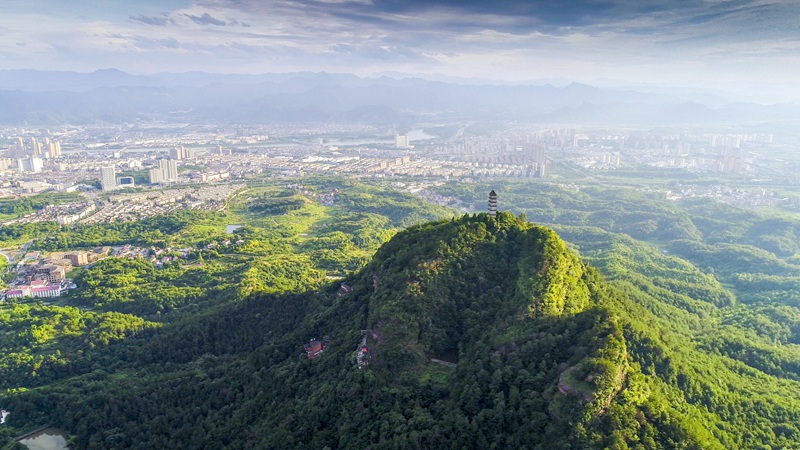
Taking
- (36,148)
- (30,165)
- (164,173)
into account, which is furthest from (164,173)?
(36,148)

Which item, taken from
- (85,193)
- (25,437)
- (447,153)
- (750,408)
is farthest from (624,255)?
(447,153)

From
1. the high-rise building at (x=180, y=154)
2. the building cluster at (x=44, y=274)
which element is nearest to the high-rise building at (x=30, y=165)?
the high-rise building at (x=180, y=154)

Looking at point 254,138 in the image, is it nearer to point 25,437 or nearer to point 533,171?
point 533,171

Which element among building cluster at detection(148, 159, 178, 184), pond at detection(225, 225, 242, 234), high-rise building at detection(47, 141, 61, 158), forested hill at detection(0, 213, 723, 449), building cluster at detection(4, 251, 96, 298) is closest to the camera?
forested hill at detection(0, 213, 723, 449)

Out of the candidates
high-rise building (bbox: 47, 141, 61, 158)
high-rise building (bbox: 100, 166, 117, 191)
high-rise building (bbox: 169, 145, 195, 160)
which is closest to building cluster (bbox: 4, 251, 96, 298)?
high-rise building (bbox: 100, 166, 117, 191)

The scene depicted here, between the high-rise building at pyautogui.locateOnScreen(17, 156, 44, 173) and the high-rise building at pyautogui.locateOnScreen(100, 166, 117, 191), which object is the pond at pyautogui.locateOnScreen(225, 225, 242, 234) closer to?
the high-rise building at pyautogui.locateOnScreen(100, 166, 117, 191)

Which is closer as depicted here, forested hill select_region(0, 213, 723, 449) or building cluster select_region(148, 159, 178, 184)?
forested hill select_region(0, 213, 723, 449)

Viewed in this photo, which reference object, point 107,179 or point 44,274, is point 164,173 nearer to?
point 107,179
